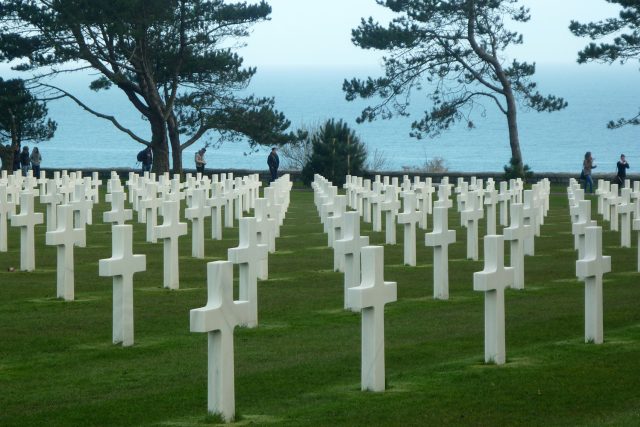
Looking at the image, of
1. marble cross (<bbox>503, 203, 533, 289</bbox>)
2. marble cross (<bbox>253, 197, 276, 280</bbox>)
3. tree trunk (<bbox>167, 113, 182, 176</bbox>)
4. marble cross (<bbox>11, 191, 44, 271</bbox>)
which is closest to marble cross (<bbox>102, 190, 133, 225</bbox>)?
marble cross (<bbox>11, 191, 44, 271</bbox>)

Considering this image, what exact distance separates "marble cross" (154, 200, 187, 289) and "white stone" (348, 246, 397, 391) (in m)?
5.43

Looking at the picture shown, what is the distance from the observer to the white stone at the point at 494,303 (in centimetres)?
952

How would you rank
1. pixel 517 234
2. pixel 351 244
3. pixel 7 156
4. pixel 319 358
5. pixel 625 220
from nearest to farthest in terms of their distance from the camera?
pixel 319 358, pixel 351 244, pixel 517 234, pixel 625 220, pixel 7 156

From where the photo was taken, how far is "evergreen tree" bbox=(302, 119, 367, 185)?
42.1m

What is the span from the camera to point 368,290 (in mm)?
8414

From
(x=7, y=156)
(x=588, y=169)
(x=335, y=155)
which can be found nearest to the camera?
(x=588, y=169)

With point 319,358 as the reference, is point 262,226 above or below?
above

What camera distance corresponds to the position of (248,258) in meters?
11.4

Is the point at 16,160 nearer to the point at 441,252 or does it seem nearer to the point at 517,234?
the point at 517,234

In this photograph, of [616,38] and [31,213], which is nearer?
[31,213]

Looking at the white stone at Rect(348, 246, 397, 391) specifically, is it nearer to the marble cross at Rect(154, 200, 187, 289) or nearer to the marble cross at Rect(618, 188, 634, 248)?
the marble cross at Rect(154, 200, 187, 289)

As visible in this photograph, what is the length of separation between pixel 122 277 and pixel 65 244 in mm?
2513

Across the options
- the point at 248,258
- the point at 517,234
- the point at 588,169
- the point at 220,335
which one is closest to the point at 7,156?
the point at 588,169

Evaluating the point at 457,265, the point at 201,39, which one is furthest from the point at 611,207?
the point at 201,39
